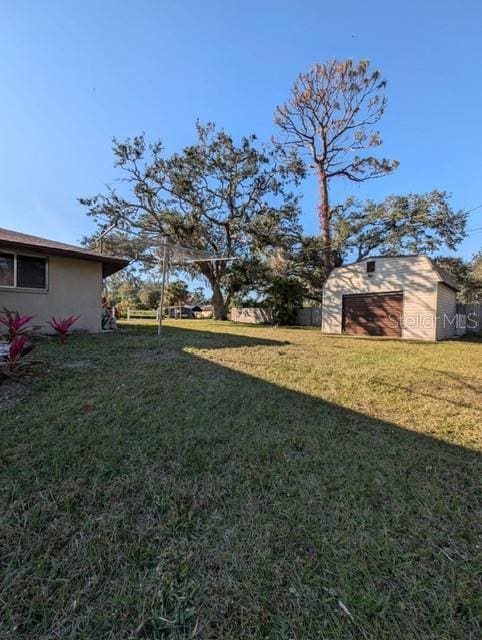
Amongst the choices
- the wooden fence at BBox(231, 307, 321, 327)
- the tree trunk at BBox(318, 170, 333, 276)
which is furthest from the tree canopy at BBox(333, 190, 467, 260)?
the wooden fence at BBox(231, 307, 321, 327)

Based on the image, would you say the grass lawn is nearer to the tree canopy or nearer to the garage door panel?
the garage door panel

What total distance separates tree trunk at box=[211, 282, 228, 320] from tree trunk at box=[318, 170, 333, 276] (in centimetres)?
753

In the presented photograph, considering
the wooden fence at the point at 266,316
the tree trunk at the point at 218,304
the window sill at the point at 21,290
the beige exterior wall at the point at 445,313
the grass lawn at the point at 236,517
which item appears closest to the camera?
the grass lawn at the point at 236,517

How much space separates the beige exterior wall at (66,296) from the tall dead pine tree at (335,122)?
12.9 metres

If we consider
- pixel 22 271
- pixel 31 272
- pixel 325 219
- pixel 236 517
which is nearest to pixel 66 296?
pixel 31 272

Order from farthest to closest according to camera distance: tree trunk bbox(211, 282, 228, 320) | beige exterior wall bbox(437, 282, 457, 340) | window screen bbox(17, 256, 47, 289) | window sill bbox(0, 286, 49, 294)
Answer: tree trunk bbox(211, 282, 228, 320)
beige exterior wall bbox(437, 282, 457, 340)
window screen bbox(17, 256, 47, 289)
window sill bbox(0, 286, 49, 294)

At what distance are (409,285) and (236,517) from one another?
39.5 feet

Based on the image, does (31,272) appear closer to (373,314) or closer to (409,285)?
(373,314)

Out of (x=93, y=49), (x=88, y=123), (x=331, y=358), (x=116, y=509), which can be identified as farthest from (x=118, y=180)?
(x=116, y=509)

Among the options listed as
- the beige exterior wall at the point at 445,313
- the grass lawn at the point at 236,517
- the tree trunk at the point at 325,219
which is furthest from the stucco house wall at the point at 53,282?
the tree trunk at the point at 325,219

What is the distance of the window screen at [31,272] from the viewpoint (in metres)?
7.06

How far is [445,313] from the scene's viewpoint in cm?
1167

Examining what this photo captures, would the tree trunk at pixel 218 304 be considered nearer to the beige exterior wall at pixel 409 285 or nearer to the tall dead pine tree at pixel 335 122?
the tall dead pine tree at pixel 335 122

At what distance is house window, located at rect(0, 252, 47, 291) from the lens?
688 centimetres
